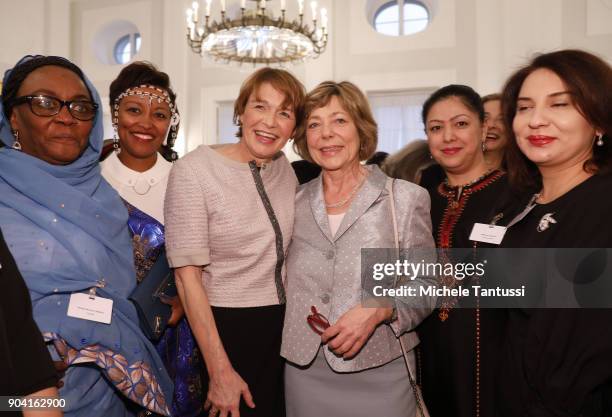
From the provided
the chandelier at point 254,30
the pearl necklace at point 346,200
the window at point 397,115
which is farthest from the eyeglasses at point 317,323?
the window at point 397,115

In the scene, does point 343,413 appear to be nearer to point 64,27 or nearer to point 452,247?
point 452,247

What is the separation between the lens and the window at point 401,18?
26.7 feet

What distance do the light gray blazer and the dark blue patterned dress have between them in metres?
0.47

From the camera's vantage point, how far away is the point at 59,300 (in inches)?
66.7

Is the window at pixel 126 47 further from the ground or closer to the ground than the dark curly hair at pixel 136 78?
further from the ground

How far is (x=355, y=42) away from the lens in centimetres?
770

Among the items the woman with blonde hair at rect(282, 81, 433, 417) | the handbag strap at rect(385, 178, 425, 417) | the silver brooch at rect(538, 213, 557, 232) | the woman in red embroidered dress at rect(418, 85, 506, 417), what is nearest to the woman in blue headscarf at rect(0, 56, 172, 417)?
the woman with blonde hair at rect(282, 81, 433, 417)

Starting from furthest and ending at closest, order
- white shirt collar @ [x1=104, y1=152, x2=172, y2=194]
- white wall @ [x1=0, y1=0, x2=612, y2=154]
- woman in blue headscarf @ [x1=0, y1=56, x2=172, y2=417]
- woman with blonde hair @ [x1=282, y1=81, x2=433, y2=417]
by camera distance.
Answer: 1. white wall @ [x1=0, y1=0, x2=612, y2=154]
2. white shirt collar @ [x1=104, y1=152, x2=172, y2=194]
3. woman with blonde hair @ [x1=282, y1=81, x2=433, y2=417]
4. woman in blue headscarf @ [x1=0, y1=56, x2=172, y2=417]

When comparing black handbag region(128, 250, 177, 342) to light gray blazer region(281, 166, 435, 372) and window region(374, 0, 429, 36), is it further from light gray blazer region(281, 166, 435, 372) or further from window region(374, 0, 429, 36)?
window region(374, 0, 429, 36)

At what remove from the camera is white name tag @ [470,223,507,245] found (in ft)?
5.58

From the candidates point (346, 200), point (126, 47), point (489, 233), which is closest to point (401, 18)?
point (126, 47)

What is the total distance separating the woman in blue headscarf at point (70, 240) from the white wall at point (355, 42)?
5.28 m

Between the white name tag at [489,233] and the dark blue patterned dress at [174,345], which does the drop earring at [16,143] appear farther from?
the white name tag at [489,233]

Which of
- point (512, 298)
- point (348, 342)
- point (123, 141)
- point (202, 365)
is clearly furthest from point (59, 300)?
point (512, 298)
